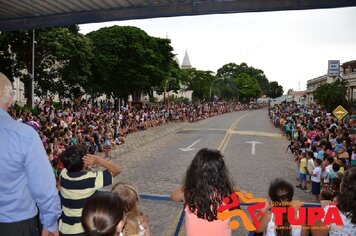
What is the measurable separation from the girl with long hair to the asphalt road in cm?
158

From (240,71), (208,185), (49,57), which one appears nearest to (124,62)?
(49,57)

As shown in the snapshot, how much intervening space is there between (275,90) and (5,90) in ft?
524

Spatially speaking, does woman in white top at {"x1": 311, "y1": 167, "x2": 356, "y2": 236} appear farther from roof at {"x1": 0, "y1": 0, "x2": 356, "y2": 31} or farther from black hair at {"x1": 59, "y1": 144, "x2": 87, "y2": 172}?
roof at {"x1": 0, "y1": 0, "x2": 356, "y2": 31}

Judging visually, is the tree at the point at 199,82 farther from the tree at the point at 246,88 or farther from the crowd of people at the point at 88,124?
the crowd of people at the point at 88,124

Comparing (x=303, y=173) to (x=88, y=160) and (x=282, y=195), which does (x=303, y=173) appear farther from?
(x=88, y=160)

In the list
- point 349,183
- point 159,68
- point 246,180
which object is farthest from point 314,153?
point 159,68

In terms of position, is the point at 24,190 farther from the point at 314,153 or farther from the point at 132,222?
→ the point at 314,153

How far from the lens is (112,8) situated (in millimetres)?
6840

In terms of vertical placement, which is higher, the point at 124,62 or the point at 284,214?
the point at 124,62

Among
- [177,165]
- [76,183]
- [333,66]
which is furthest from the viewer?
[333,66]

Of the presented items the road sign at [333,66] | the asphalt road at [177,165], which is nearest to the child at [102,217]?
the asphalt road at [177,165]

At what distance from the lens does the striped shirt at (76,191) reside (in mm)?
3492

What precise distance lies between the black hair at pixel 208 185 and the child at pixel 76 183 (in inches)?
36.4

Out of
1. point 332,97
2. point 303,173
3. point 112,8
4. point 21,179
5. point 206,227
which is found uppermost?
point 112,8
